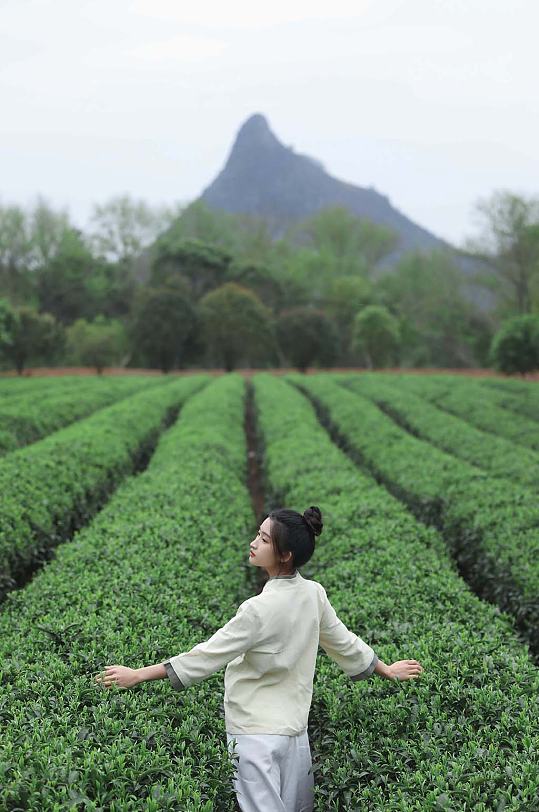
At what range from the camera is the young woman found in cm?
270

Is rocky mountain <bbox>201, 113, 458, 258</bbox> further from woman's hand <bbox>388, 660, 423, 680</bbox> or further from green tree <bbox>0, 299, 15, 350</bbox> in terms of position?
woman's hand <bbox>388, 660, 423, 680</bbox>

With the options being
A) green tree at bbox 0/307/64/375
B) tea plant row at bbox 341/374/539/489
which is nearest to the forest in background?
green tree at bbox 0/307/64/375

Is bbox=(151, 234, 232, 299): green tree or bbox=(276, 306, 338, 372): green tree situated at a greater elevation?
bbox=(151, 234, 232, 299): green tree

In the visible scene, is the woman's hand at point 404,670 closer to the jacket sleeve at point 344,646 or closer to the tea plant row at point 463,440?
the jacket sleeve at point 344,646

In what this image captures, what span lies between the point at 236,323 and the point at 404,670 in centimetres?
3636

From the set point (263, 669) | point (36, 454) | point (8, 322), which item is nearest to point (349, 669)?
point (263, 669)

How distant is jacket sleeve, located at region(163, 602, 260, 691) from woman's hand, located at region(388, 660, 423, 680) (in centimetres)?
83

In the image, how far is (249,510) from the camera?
7.58 m

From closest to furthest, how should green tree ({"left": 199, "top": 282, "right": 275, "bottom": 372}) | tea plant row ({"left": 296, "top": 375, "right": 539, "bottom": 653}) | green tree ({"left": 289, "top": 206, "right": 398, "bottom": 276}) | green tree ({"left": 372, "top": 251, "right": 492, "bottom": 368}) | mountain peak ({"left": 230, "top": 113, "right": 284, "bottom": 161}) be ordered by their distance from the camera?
tea plant row ({"left": 296, "top": 375, "right": 539, "bottom": 653}) < green tree ({"left": 199, "top": 282, "right": 275, "bottom": 372}) < green tree ({"left": 372, "top": 251, "right": 492, "bottom": 368}) < green tree ({"left": 289, "top": 206, "right": 398, "bottom": 276}) < mountain peak ({"left": 230, "top": 113, "right": 284, "bottom": 161})

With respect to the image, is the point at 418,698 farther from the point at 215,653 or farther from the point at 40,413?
the point at 40,413

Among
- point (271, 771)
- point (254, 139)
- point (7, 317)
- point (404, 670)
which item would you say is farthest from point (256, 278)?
point (254, 139)

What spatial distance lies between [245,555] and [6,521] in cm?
242

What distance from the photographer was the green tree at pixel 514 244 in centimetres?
4244

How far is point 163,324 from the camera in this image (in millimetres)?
38688
